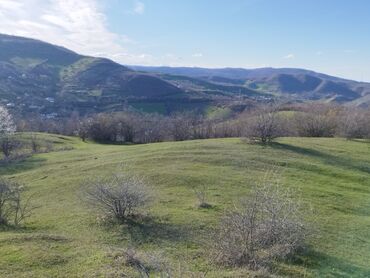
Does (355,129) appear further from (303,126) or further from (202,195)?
(202,195)

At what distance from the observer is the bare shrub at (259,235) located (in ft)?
48.8

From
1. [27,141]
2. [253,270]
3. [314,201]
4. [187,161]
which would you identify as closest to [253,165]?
[187,161]

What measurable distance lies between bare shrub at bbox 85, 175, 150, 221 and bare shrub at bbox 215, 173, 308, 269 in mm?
6967

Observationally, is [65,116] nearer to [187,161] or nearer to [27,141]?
[27,141]

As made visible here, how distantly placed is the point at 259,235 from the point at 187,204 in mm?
10872

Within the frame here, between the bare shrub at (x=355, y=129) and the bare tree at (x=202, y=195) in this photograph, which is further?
the bare shrub at (x=355, y=129)

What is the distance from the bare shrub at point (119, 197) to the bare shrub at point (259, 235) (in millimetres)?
6967

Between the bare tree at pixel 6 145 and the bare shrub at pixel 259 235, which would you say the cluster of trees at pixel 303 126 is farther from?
the bare tree at pixel 6 145

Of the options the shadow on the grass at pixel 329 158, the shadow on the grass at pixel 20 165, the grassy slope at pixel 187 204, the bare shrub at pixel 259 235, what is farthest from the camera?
the shadow on the grass at pixel 20 165

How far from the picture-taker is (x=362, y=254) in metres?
18.4

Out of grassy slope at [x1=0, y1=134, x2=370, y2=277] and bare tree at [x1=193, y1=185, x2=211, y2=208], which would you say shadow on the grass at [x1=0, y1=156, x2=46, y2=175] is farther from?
bare tree at [x1=193, y1=185, x2=211, y2=208]

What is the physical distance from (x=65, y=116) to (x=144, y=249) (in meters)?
157

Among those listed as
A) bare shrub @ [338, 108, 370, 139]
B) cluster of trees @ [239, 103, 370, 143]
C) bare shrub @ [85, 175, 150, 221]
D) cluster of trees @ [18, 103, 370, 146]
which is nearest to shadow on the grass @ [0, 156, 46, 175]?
cluster of trees @ [239, 103, 370, 143]

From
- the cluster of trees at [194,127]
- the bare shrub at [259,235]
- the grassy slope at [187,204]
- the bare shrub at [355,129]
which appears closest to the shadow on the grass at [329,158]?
the grassy slope at [187,204]
